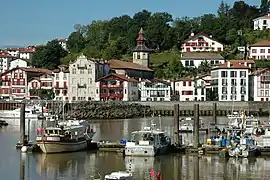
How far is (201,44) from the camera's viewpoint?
113062 millimetres

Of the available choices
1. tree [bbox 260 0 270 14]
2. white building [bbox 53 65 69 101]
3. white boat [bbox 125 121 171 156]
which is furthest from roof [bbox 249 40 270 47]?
white boat [bbox 125 121 171 156]

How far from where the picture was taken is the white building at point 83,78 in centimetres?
8994

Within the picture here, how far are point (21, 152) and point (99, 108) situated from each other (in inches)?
1607

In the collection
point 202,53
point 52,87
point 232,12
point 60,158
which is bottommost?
point 60,158

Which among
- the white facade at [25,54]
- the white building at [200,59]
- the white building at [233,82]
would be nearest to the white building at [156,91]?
the white building at [233,82]

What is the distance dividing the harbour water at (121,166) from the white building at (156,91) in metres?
52.5

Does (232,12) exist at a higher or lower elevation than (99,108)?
higher

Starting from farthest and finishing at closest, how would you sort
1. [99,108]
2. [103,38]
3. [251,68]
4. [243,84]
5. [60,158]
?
[103,38] < [251,68] < [243,84] < [99,108] < [60,158]

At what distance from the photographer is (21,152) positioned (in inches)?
1495

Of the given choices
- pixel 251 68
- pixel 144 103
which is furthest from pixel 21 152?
pixel 251 68

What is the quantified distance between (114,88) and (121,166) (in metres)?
55.2

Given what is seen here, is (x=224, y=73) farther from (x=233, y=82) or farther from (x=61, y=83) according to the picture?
(x=61, y=83)

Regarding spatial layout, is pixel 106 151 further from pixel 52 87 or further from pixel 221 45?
pixel 221 45

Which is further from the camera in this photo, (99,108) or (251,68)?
(251,68)
